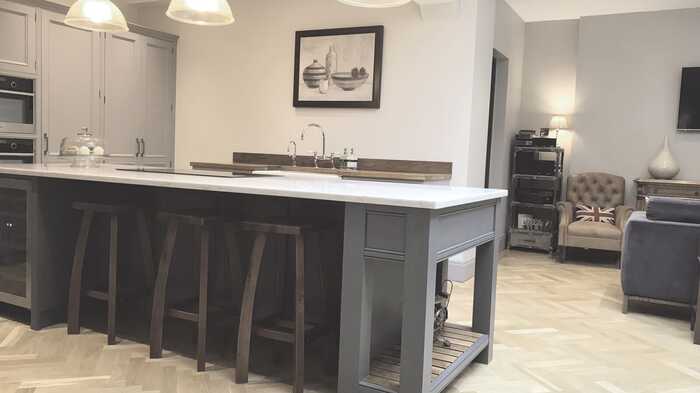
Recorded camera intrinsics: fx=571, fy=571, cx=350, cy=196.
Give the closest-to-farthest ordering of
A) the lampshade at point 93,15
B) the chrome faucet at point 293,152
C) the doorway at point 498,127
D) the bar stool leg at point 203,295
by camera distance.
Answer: the bar stool leg at point 203,295, the lampshade at point 93,15, the chrome faucet at point 293,152, the doorway at point 498,127

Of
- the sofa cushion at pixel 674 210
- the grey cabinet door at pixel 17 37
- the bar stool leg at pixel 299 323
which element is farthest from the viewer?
the grey cabinet door at pixel 17 37

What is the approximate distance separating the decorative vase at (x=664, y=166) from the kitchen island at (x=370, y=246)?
4213mm

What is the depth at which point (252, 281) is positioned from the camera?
255 cm

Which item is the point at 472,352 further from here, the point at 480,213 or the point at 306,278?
the point at 306,278

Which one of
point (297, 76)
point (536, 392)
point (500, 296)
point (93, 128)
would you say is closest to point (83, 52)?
point (93, 128)

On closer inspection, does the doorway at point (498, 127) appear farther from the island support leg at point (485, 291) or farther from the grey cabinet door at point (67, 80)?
the grey cabinet door at point (67, 80)

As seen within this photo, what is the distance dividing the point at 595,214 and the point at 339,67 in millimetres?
3267

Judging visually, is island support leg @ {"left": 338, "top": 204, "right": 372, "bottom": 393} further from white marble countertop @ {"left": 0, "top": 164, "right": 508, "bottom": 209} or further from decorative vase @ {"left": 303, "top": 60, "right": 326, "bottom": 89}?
decorative vase @ {"left": 303, "top": 60, "right": 326, "bottom": 89}

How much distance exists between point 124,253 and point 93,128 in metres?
2.71

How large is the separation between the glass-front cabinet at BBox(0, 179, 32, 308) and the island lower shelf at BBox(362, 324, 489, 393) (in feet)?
6.94

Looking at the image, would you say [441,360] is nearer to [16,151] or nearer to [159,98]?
[16,151]

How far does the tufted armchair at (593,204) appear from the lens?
232 inches

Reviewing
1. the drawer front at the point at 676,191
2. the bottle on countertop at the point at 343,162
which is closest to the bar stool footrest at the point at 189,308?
the bottle on countertop at the point at 343,162

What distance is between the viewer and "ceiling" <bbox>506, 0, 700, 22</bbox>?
605cm
